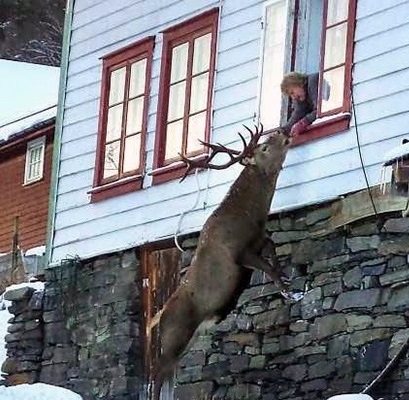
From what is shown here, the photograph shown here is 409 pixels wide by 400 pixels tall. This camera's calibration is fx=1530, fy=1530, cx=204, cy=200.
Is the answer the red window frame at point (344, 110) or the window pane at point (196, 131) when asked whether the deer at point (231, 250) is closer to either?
the red window frame at point (344, 110)

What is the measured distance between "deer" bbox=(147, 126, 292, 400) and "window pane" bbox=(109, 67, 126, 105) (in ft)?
11.3

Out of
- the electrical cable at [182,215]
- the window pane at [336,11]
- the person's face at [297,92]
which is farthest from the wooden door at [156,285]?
the window pane at [336,11]

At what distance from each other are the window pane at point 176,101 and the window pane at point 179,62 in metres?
0.08

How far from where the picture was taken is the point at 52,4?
162 ft

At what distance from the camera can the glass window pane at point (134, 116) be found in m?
16.1

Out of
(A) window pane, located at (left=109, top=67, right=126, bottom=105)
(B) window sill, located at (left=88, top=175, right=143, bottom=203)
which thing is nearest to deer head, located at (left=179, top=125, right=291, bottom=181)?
(B) window sill, located at (left=88, top=175, right=143, bottom=203)

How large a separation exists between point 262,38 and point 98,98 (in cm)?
292

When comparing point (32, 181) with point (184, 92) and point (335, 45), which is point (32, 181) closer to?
point (184, 92)

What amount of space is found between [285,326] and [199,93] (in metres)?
2.88

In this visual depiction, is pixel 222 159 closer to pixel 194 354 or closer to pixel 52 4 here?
pixel 194 354

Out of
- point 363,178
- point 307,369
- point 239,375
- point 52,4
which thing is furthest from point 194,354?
point 52,4

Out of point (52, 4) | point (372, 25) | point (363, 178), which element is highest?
point (52, 4)

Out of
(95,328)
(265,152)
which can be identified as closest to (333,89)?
(265,152)

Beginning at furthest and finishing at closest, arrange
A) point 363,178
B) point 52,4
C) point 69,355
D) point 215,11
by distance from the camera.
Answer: point 52,4
point 69,355
point 215,11
point 363,178
